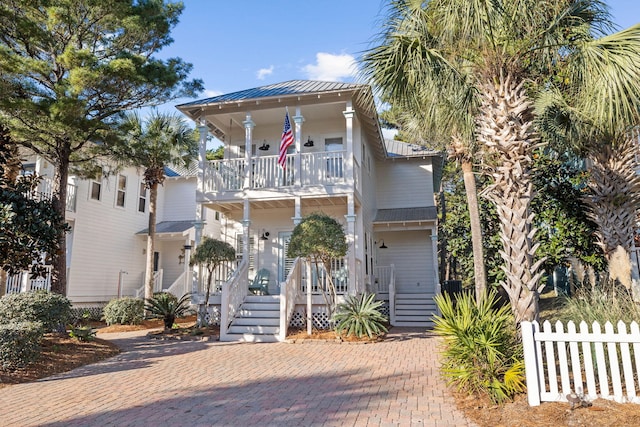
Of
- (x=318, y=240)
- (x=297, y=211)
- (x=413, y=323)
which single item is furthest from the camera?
(x=413, y=323)

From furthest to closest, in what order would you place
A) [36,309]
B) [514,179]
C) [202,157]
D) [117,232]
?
[117,232] < [202,157] < [36,309] < [514,179]

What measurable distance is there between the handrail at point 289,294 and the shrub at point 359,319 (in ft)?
4.55

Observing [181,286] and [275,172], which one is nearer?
[275,172]

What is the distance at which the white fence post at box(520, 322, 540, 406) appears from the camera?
4.89 meters

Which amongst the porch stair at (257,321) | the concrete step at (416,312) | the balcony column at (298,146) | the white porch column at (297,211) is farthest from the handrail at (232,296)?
the concrete step at (416,312)

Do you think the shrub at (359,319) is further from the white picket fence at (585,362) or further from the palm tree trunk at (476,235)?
the white picket fence at (585,362)

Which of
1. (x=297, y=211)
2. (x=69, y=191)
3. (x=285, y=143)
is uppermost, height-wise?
(x=285, y=143)

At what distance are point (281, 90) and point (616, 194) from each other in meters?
10.5

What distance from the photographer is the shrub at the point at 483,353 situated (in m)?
5.13

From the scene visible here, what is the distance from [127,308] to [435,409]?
515 inches

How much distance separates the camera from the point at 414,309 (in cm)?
1545

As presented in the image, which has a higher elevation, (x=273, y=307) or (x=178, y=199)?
(x=178, y=199)

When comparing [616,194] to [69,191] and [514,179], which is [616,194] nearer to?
[514,179]

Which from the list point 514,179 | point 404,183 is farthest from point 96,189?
point 514,179
